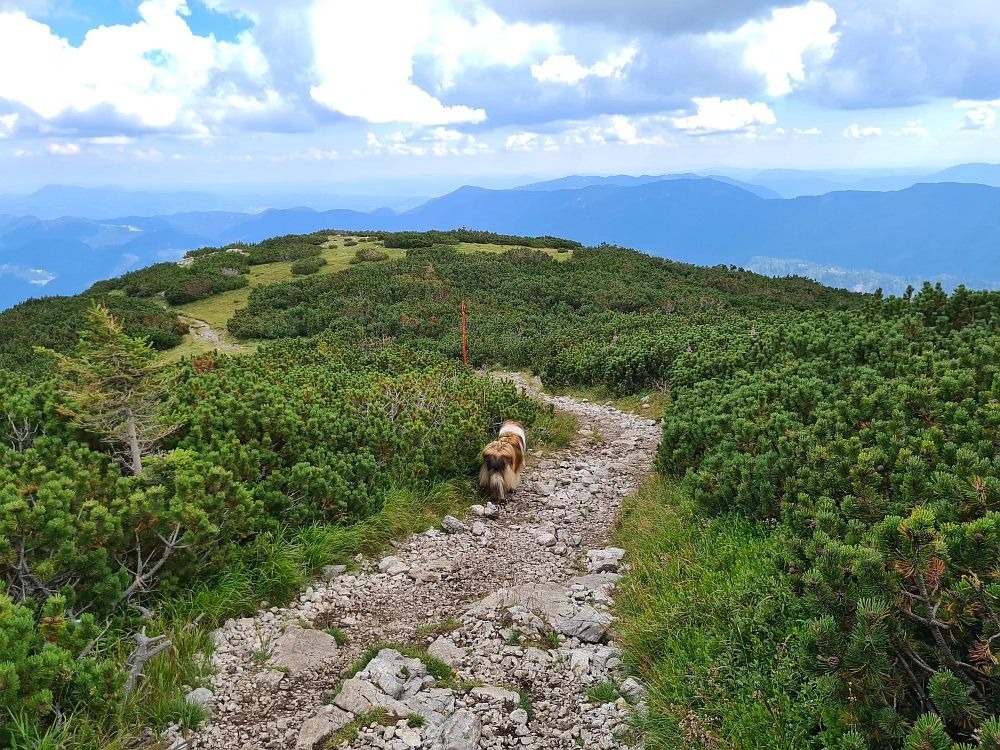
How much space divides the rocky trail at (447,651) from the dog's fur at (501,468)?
664 mm

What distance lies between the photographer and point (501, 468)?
27.8 feet

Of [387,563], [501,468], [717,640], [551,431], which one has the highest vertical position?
[717,640]

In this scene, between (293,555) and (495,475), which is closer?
(293,555)

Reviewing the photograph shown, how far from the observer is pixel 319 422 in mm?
7816

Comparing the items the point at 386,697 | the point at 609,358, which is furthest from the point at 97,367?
the point at 609,358

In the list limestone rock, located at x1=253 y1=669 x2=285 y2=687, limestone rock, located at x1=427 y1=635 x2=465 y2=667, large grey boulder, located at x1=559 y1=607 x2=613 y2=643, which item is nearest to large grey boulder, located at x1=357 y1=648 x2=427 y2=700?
limestone rock, located at x1=427 y1=635 x2=465 y2=667

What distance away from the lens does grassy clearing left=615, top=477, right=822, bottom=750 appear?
3.42 metres

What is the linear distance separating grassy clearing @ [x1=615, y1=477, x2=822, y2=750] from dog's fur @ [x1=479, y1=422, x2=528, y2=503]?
2.61m

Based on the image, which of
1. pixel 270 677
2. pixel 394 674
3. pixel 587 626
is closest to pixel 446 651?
pixel 394 674

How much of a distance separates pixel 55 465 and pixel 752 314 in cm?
2482

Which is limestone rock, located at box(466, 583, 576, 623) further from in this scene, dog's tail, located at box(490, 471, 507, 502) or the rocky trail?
dog's tail, located at box(490, 471, 507, 502)

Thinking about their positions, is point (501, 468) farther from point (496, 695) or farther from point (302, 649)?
point (496, 695)

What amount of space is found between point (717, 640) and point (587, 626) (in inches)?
50.0

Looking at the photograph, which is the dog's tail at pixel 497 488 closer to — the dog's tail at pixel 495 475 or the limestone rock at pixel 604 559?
the dog's tail at pixel 495 475
